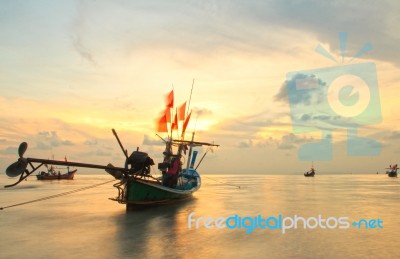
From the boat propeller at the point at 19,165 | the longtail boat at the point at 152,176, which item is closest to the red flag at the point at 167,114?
the longtail boat at the point at 152,176

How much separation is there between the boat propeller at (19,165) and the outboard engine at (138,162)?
10.4m

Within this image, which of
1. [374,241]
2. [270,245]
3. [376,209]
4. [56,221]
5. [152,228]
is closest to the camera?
[270,245]

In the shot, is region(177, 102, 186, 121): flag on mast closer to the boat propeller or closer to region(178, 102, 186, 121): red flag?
region(178, 102, 186, 121): red flag

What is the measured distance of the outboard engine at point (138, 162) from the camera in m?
23.4

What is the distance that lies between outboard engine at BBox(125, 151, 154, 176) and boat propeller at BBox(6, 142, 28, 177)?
10.4 metres

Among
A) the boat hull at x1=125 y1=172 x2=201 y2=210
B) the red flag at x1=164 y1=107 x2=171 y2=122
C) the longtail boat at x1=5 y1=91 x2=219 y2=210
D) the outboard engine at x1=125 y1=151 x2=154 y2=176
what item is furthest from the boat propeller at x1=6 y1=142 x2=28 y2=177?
the red flag at x1=164 y1=107 x2=171 y2=122

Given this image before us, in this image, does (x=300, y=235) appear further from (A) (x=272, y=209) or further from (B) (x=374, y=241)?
(A) (x=272, y=209)

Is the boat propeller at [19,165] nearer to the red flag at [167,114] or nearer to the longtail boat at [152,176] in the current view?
the longtail boat at [152,176]

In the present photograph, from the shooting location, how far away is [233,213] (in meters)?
29.8

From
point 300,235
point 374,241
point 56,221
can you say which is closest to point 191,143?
point 56,221

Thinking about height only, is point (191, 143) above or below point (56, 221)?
above

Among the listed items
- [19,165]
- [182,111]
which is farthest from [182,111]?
[19,165]

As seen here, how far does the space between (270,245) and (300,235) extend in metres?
3.34

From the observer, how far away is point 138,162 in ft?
76.6
